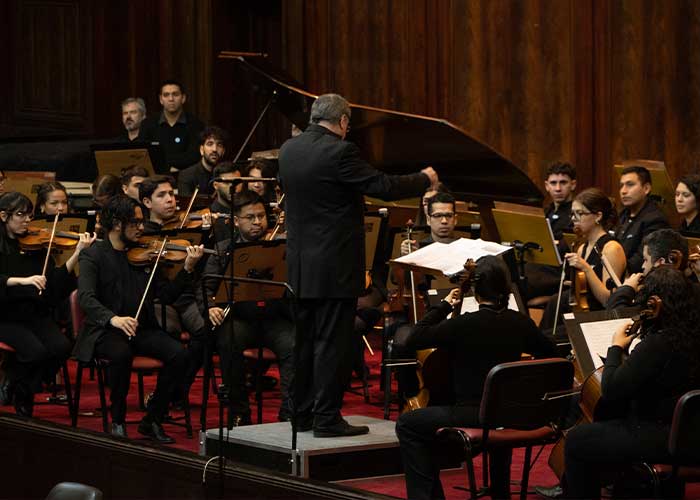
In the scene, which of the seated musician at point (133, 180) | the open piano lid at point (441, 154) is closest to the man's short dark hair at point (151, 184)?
the seated musician at point (133, 180)

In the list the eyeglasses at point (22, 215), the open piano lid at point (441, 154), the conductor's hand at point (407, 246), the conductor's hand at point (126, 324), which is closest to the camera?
the conductor's hand at point (126, 324)

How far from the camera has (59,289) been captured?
22.6 feet

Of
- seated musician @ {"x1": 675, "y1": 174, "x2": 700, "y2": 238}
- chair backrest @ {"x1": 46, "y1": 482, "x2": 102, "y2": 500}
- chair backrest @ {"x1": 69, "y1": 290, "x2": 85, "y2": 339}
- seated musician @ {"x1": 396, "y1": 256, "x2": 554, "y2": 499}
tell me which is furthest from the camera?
seated musician @ {"x1": 675, "y1": 174, "x2": 700, "y2": 238}

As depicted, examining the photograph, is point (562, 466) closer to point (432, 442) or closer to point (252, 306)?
point (432, 442)

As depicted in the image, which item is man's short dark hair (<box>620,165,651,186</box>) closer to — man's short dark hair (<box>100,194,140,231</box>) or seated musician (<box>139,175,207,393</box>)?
seated musician (<box>139,175,207,393</box>)

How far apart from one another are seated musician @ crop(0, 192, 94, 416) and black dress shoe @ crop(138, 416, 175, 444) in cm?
59

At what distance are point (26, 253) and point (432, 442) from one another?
9.38 ft

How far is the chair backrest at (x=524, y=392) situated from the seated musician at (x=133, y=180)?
3819 millimetres

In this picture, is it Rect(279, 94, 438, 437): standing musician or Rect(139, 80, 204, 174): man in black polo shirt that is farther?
Rect(139, 80, 204, 174): man in black polo shirt

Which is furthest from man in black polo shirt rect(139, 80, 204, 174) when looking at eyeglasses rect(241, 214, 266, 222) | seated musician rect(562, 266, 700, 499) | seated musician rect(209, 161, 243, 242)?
seated musician rect(562, 266, 700, 499)

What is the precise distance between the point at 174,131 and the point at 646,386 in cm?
634

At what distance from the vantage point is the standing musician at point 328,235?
219 inches

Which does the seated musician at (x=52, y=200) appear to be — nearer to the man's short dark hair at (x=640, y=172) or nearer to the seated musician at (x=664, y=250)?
the man's short dark hair at (x=640, y=172)

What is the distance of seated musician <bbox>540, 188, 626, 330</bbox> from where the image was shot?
265 inches
